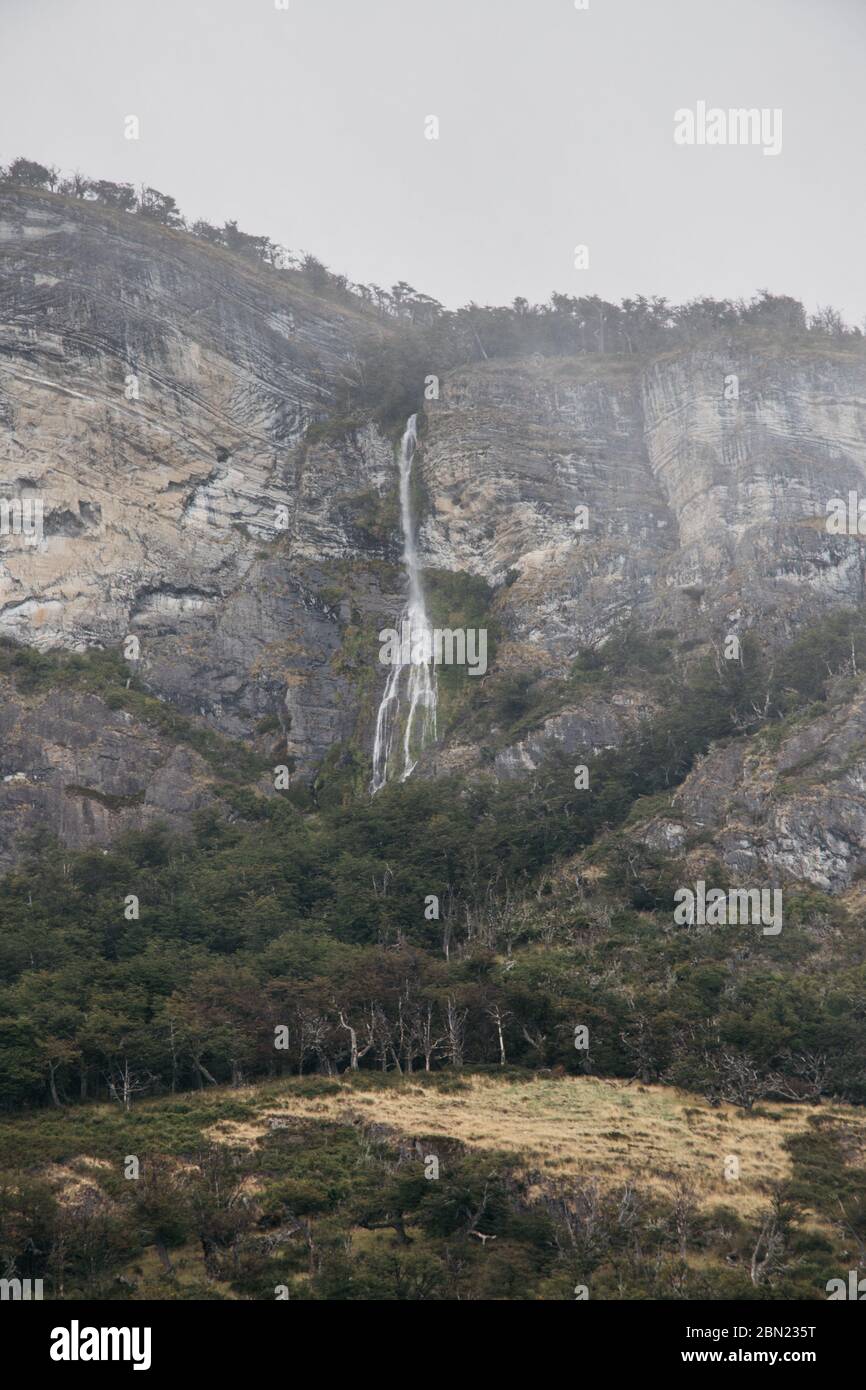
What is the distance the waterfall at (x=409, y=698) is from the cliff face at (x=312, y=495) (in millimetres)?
965

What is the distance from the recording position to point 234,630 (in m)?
76.6

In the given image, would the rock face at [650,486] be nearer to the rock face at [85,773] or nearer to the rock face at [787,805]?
the rock face at [787,805]

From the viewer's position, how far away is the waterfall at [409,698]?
238 ft

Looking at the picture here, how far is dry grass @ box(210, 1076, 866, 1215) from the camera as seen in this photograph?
3612cm

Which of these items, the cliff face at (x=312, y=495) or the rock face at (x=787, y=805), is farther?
the cliff face at (x=312, y=495)

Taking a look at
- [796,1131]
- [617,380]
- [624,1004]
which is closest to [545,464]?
[617,380]

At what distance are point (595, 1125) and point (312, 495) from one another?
52032mm

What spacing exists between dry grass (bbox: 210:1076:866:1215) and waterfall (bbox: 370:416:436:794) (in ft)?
98.0

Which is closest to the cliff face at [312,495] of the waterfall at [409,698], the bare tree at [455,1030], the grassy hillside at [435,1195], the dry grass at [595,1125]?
the waterfall at [409,698]

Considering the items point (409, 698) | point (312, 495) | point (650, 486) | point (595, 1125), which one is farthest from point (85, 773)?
point (650, 486)

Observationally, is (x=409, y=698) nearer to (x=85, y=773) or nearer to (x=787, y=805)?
(x=85, y=773)


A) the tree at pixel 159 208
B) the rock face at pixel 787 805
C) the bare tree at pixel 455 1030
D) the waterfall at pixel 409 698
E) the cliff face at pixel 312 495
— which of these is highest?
the tree at pixel 159 208

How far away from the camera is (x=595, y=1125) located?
39094mm

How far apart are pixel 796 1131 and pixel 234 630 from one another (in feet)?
149
